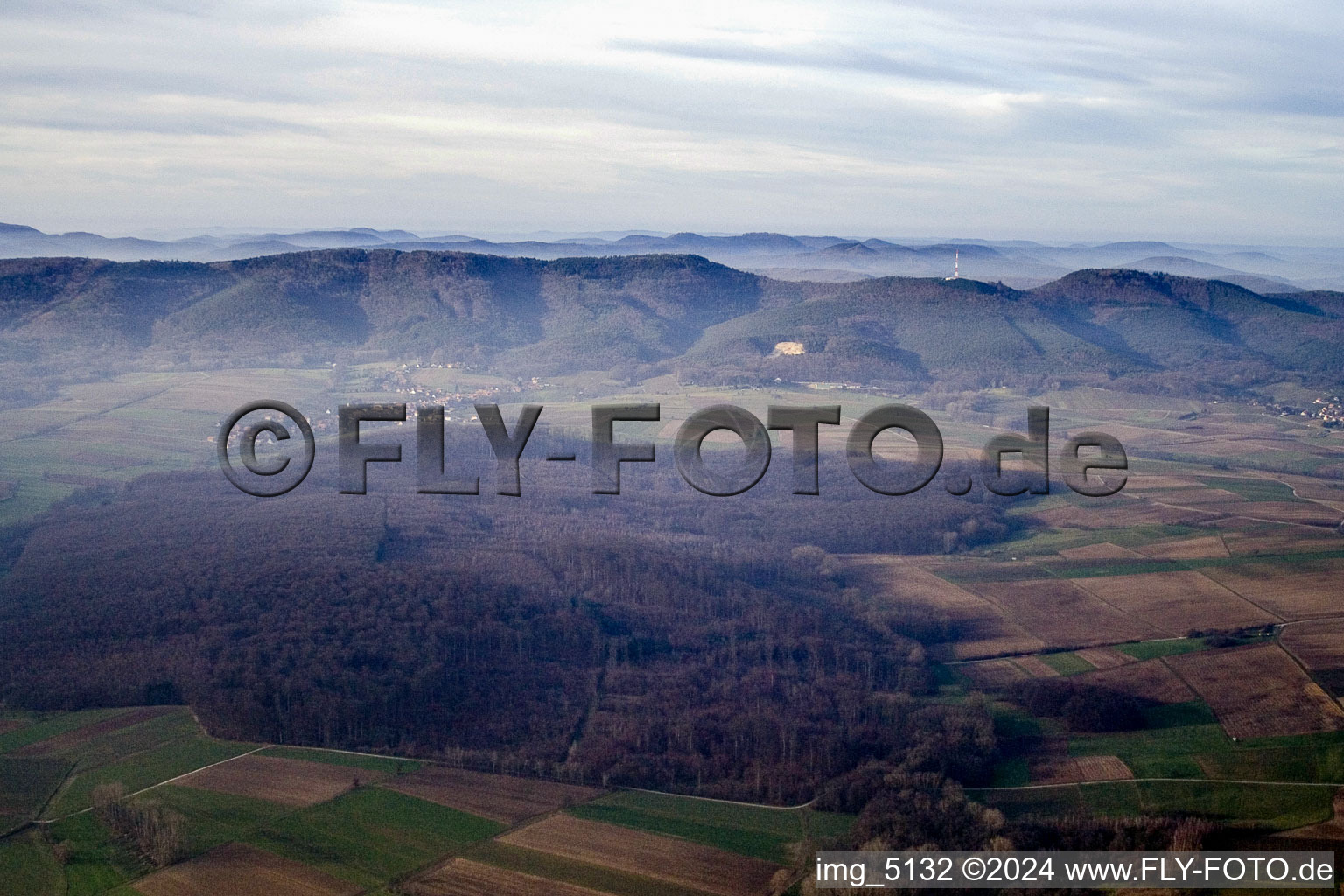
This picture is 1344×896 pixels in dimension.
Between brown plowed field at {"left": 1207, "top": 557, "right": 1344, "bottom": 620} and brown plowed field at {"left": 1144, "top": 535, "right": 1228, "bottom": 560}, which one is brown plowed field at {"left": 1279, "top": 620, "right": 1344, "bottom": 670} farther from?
brown plowed field at {"left": 1144, "top": 535, "right": 1228, "bottom": 560}

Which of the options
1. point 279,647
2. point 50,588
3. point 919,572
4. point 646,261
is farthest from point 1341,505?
point 646,261

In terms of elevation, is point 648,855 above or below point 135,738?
below

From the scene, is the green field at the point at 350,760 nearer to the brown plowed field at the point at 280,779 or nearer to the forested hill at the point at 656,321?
the brown plowed field at the point at 280,779

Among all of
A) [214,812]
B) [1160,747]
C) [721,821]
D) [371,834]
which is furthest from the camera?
[1160,747]

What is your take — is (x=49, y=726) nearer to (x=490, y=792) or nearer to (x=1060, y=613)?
(x=490, y=792)

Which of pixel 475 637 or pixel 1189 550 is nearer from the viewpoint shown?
Answer: pixel 475 637

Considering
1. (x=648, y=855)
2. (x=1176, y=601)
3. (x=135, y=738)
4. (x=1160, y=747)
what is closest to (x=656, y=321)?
(x=1176, y=601)

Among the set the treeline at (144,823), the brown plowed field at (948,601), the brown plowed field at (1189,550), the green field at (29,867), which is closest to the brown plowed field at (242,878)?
the treeline at (144,823)
